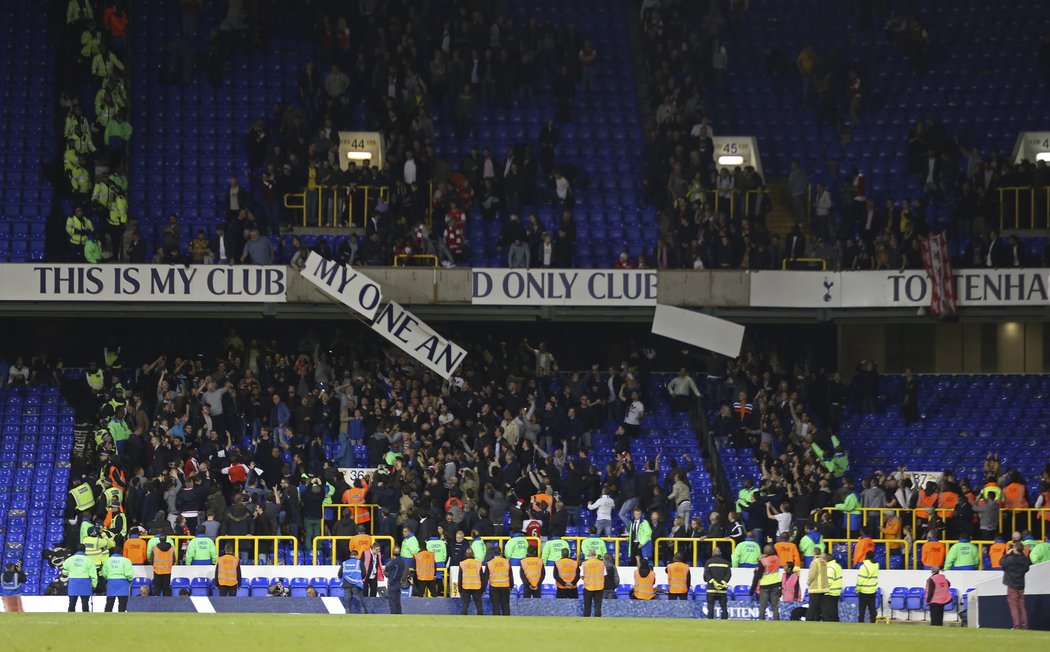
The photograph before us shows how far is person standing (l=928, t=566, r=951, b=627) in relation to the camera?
2430 centimetres

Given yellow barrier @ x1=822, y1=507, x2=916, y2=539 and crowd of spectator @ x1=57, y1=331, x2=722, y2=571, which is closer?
crowd of spectator @ x1=57, y1=331, x2=722, y2=571

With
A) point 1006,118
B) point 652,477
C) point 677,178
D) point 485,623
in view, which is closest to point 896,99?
point 1006,118

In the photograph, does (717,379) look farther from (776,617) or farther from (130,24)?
(130,24)

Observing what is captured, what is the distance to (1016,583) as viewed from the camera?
72.4ft

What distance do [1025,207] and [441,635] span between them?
709 inches

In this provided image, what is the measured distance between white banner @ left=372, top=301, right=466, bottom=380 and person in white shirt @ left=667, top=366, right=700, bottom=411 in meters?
3.95

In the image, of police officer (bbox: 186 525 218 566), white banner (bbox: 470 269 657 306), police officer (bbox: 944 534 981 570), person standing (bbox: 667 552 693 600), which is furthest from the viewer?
white banner (bbox: 470 269 657 306)

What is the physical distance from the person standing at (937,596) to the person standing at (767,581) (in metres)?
1.23

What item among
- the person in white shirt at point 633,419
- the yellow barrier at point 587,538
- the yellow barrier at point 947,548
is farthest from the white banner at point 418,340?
the yellow barrier at point 947,548

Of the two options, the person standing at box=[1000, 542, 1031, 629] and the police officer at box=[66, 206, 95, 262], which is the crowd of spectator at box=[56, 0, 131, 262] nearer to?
the police officer at box=[66, 206, 95, 262]

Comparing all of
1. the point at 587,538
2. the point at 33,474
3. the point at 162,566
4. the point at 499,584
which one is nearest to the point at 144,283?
the point at 33,474

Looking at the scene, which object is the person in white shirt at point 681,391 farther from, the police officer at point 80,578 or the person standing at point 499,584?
the police officer at point 80,578

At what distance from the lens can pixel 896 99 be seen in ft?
119

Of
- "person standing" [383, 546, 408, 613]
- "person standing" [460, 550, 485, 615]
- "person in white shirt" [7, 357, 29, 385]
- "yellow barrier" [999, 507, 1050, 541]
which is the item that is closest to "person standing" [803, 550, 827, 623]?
"person standing" [460, 550, 485, 615]
